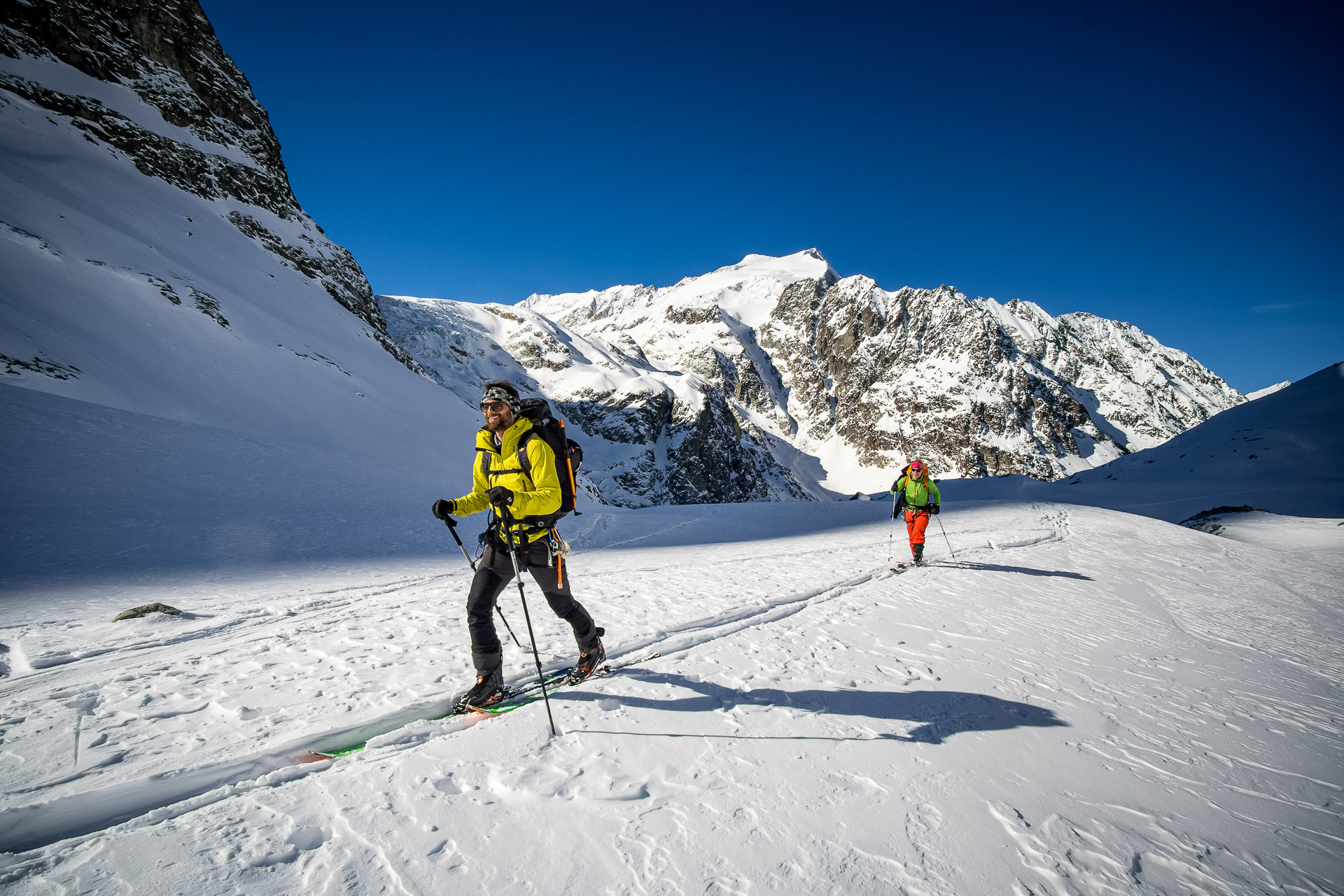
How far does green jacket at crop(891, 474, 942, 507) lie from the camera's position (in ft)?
32.5

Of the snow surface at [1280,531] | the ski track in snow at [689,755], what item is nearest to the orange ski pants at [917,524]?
the ski track in snow at [689,755]

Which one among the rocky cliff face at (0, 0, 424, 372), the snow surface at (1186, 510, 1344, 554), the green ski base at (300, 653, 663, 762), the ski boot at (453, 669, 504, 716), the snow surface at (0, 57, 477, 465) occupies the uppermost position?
the rocky cliff face at (0, 0, 424, 372)

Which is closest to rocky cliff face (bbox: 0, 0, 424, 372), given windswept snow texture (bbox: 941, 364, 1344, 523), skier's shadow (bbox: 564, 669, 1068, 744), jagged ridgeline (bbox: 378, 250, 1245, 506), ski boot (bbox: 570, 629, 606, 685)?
jagged ridgeline (bbox: 378, 250, 1245, 506)

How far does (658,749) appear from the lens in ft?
10.5

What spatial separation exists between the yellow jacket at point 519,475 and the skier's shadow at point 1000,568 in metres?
8.60

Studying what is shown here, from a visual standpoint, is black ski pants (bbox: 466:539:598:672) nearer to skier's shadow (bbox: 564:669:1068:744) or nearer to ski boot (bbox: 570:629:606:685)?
ski boot (bbox: 570:629:606:685)

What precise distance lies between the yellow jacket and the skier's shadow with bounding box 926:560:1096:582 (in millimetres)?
8605

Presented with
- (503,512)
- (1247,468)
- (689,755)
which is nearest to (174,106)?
(503,512)

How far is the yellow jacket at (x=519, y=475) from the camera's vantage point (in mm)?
3805

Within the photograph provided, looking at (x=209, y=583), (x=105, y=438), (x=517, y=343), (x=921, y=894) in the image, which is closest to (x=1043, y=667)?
(x=921, y=894)

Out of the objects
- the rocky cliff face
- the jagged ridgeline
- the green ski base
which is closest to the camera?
the green ski base

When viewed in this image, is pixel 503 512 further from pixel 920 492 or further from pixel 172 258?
pixel 172 258

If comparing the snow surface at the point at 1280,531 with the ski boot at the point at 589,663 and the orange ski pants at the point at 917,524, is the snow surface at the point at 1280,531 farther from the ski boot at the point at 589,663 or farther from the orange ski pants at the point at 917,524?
the ski boot at the point at 589,663

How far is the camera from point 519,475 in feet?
12.6
